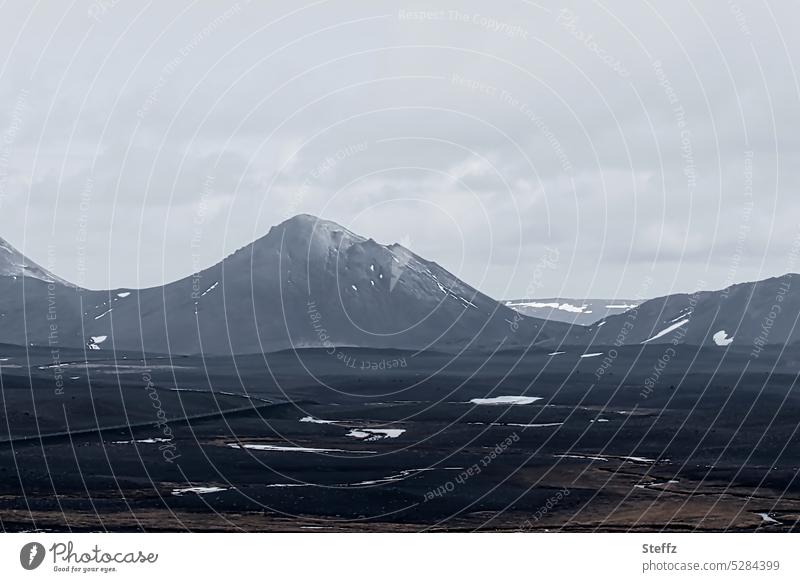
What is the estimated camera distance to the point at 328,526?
198 feet

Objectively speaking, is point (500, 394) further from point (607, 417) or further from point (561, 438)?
point (561, 438)

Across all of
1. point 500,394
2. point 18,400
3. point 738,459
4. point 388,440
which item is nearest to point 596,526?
point 738,459

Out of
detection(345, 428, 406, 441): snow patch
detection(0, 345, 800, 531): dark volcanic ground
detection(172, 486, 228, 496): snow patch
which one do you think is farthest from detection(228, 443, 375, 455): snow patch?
detection(172, 486, 228, 496): snow patch

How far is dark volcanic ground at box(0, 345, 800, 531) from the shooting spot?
65.2m

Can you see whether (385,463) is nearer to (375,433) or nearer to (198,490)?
(198,490)
